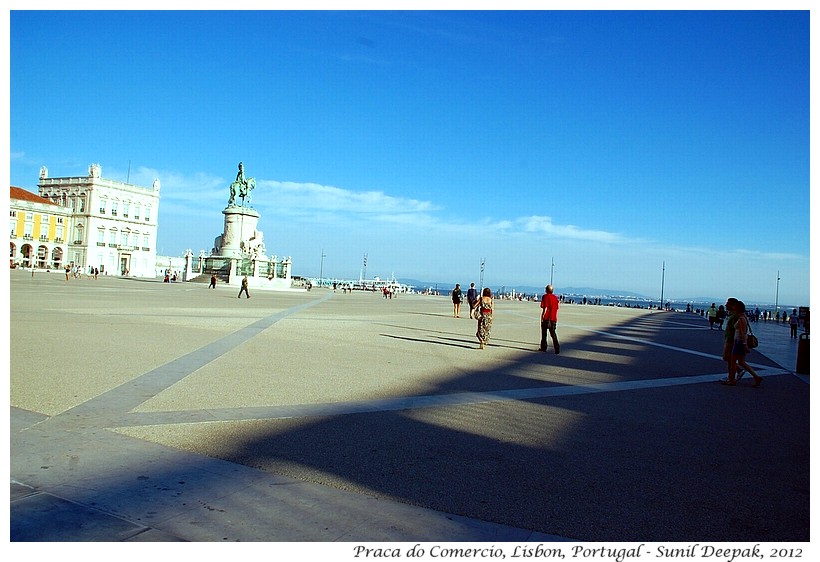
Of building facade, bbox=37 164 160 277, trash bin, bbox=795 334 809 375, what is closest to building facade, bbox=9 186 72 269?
building facade, bbox=37 164 160 277

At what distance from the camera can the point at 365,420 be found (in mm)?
6203

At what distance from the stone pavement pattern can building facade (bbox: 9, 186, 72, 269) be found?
81585 millimetres

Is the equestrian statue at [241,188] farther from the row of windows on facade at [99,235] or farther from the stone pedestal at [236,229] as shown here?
the row of windows on facade at [99,235]

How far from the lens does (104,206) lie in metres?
90.6

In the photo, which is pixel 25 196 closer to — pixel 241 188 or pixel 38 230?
pixel 38 230

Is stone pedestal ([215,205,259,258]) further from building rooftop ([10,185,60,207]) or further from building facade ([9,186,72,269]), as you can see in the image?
building rooftop ([10,185,60,207])

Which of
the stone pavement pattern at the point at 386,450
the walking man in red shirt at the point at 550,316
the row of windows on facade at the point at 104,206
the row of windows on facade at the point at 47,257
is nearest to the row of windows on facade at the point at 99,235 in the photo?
the row of windows on facade at the point at 47,257

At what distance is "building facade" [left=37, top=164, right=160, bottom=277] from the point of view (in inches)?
3482

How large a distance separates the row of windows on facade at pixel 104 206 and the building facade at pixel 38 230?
181cm

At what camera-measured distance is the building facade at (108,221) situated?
88.4 m

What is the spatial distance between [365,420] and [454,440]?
98cm

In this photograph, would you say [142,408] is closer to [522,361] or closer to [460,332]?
[522,361]

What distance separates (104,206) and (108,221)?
2.09 metres

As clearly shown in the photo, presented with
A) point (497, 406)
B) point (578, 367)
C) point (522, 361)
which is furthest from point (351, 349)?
point (497, 406)
